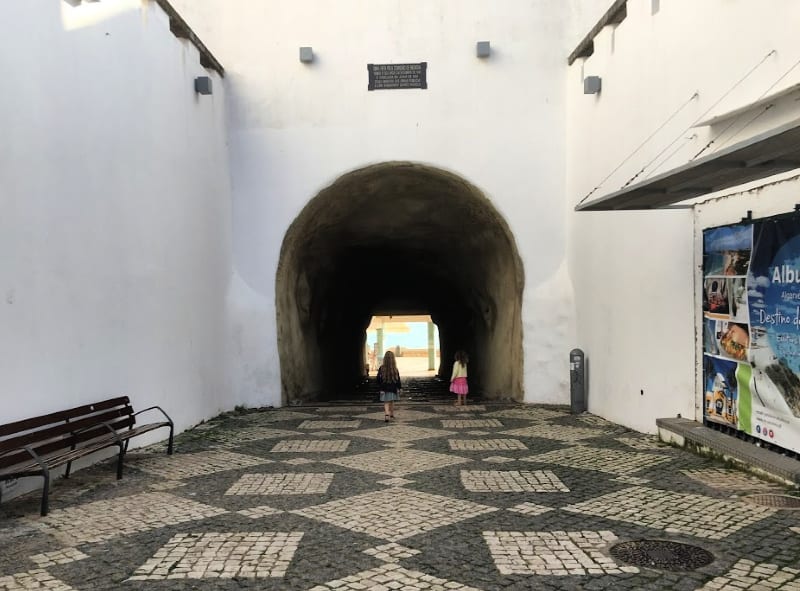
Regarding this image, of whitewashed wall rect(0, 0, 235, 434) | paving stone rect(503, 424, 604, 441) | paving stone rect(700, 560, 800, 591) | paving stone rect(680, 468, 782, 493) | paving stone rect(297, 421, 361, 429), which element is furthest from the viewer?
paving stone rect(297, 421, 361, 429)

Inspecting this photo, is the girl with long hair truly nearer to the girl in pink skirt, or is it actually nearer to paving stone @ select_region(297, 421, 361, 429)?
paving stone @ select_region(297, 421, 361, 429)

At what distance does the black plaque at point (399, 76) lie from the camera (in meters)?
12.2

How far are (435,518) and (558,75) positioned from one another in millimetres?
9242

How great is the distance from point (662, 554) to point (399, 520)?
6.09ft

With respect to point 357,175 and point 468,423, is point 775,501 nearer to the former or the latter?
point 468,423

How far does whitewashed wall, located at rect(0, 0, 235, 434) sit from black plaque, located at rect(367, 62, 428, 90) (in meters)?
3.01

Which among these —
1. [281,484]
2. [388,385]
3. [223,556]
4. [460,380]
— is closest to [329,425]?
[388,385]

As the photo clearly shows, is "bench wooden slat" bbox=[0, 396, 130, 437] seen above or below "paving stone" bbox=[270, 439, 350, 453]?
above

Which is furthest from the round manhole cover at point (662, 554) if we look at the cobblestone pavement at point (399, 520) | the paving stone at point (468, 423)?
the paving stone at point (468, 423)

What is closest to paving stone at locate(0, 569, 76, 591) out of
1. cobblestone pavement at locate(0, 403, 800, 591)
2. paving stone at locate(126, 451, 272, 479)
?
cobblestone pavement at locate(0, 403, 800, 591)

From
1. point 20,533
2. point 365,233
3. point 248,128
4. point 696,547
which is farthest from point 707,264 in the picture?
point 365,233

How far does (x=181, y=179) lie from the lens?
9.84m

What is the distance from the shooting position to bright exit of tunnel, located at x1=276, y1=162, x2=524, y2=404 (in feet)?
41.5

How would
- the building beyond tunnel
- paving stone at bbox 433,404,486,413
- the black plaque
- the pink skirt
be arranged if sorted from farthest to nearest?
1. the pink skirt
2. the black plaque
3. paving stone at bbox 433,404,486,413
4. the building beyond tunnel
